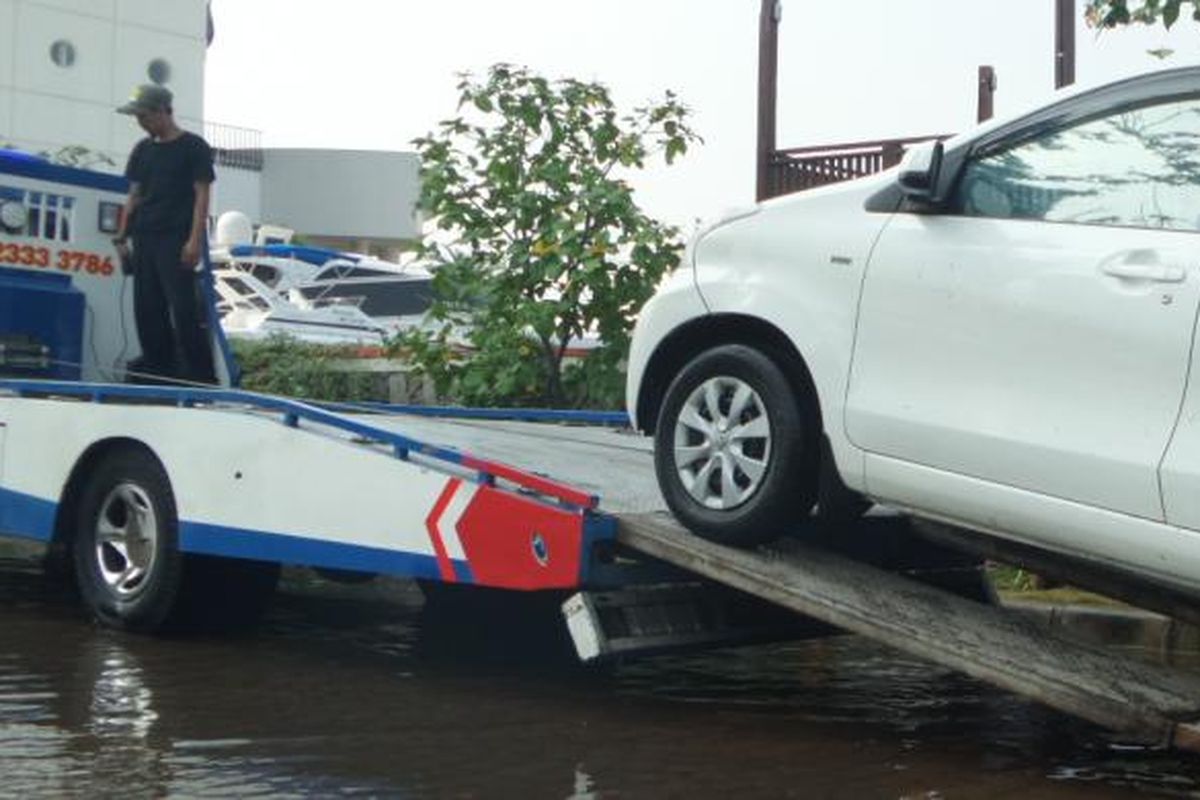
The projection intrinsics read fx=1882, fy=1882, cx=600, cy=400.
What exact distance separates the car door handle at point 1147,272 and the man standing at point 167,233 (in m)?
5.12

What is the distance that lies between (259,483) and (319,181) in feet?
131

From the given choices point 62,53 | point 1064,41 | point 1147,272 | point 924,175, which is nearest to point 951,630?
point 1147,272

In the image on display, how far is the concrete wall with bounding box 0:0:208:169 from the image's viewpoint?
3562 centimetres

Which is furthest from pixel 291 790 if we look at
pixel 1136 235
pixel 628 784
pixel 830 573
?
pixel 1136 235

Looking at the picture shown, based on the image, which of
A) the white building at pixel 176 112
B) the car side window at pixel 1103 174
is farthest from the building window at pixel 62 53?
the car side window at pixel 1103 174

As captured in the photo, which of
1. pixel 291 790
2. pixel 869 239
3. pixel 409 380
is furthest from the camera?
pixel 409 380

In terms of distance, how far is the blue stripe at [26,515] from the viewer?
7.53 m

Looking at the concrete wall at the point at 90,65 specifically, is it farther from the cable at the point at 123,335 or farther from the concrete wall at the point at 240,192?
the cable at the point at 123,335

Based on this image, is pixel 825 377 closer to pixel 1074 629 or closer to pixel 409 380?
pixel 1074 629

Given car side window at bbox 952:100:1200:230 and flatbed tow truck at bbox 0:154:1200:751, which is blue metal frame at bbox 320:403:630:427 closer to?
flatbed tow truck at bbox 0:154:1200:751

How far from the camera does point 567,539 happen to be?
5.79 meters

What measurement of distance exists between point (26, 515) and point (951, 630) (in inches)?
157

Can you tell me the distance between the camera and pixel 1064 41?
12.5 m

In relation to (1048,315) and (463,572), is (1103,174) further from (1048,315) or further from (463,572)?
(463,572)
